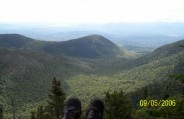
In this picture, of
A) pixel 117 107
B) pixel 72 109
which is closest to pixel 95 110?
pixel 72 109

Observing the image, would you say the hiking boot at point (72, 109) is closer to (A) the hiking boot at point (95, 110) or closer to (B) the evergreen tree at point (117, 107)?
(A) the hiking boot at point (95, 110)

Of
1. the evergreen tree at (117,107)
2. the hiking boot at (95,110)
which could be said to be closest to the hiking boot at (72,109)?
the hiking boot at (95,110)

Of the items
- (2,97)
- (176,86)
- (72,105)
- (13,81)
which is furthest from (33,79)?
(72,105)

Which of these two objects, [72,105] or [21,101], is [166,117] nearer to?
[72,105]

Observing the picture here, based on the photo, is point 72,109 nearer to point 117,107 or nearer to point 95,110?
point 95,110

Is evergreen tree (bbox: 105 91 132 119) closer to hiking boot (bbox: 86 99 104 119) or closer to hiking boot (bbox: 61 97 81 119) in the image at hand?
hiking boot (bbox: 86 99 104 119)

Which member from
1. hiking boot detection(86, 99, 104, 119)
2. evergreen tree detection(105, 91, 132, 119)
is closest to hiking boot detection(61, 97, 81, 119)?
hiking boot detection(86, 99, 104, 119)
